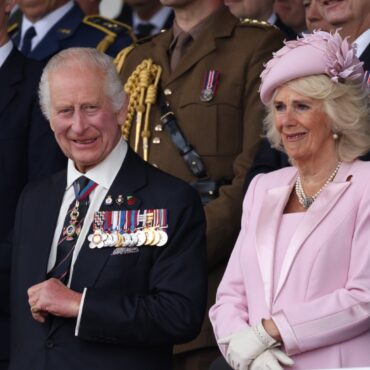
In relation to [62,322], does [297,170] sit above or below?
above

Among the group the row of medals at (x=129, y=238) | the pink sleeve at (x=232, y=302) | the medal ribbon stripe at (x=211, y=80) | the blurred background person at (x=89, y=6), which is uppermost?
the blurred background person at (x=89, y=6)

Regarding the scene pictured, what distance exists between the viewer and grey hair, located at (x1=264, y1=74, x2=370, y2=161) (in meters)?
5.51

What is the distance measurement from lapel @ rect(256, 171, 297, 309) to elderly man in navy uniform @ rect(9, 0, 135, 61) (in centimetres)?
278

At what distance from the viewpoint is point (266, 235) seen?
548 cm

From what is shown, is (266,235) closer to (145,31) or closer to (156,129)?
(156,129)

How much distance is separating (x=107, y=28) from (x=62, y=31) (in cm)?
23

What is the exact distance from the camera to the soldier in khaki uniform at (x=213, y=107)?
21.9 feet

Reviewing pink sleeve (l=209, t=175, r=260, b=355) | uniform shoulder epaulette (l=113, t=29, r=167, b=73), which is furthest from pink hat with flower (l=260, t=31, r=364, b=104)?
uniform shoulder epaulette (l=113, t=29, r=167, b=73)

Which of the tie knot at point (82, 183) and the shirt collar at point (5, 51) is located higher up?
the shirt collar at point (5, 51)

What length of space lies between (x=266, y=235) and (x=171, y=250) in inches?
14.3

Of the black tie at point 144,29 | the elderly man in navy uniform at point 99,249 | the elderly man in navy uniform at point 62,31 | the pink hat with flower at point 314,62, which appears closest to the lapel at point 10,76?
the elderly man in navy uniform at point 62,31

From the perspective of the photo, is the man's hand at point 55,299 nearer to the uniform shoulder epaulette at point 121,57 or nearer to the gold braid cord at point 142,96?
the gold braid cord at point 142,96

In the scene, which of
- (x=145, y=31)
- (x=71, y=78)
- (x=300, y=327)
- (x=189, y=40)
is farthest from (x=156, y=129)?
(x=145, y=31)

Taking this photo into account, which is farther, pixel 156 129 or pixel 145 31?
pixel 145 31
